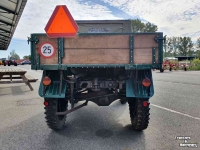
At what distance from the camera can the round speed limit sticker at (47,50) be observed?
9.47 feet

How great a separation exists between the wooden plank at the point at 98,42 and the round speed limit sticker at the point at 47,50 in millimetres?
231

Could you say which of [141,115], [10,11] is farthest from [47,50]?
[10,11]

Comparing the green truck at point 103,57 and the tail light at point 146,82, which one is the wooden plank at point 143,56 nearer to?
the green truck at point 103,57

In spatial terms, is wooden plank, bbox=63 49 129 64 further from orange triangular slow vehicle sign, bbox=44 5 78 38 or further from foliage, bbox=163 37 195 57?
foliage, bbox=163 37 195 57

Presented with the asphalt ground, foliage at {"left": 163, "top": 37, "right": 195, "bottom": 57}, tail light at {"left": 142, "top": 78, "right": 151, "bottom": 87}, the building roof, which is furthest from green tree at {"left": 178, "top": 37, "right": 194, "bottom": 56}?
tail light at {"left": 142, "top": 78, "right": 151, "bottom": 87}

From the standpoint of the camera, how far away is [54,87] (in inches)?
126

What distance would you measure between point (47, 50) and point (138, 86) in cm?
171

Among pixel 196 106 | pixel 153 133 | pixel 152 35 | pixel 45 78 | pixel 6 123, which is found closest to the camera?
pixel 152 35

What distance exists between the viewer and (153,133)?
11.1 ft

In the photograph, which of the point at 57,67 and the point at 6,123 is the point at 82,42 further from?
the point at 6,123

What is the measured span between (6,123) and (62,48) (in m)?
2.45

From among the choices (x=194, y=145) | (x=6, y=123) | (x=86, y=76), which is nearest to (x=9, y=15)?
(x=6, y=123)

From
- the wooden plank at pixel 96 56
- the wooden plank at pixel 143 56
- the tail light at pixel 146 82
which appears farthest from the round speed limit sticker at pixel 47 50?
the tail light at pixel 146 82

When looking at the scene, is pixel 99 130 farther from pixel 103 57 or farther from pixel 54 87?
pixel 103 57
